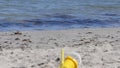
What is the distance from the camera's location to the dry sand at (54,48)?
688 cm

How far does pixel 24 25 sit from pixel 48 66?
6.18 m

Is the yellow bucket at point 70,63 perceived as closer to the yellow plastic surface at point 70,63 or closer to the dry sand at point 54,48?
the yellow plastic surface at point 70,63

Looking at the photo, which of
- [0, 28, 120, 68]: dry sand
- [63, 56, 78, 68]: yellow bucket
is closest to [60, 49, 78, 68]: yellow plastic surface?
[63, 56, 78, 68]: yellow bucket

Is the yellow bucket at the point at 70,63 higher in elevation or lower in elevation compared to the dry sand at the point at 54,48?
higher

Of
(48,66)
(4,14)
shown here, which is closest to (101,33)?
(48,66)

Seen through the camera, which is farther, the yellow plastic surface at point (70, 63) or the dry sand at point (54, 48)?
the dry sand at point (54, 48)

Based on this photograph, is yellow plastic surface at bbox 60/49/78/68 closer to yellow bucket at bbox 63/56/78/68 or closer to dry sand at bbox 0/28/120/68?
yellow bucket at bbox 63/56/78/68

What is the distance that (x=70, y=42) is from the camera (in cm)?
941

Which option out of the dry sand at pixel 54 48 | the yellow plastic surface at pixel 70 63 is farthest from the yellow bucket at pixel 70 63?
the dry sand at pixel 54 48

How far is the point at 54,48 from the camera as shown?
8.41 m

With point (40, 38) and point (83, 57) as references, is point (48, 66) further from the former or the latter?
point (40, 38)

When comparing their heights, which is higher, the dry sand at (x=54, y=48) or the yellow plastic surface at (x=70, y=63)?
the yellow plastic surface at (x=70, y=63)

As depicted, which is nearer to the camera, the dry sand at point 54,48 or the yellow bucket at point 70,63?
the yellow bucket at point 70,63

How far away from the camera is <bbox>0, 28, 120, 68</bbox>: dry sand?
688 cm
